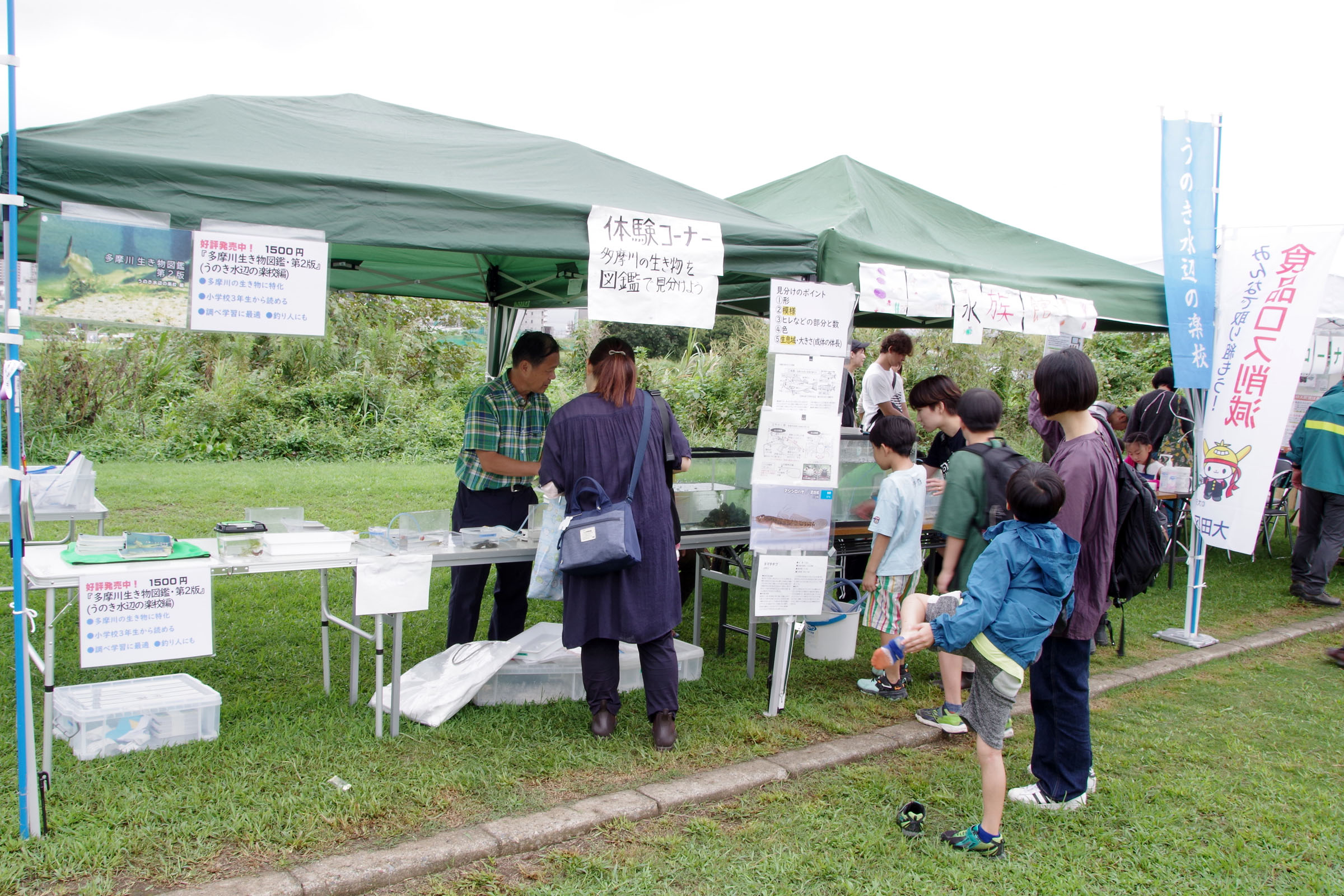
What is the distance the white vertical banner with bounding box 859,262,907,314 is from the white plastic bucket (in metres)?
1.74

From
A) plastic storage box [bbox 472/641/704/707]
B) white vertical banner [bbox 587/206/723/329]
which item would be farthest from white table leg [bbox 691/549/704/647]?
white vertical banner [bbox 587/206/723/329]

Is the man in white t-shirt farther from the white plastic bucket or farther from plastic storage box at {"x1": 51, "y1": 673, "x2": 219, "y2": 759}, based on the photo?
plastic storage box at {"x1": 51, "y1": 673, "x2": 219, "y2": 759}

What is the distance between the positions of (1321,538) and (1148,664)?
10.1 feet

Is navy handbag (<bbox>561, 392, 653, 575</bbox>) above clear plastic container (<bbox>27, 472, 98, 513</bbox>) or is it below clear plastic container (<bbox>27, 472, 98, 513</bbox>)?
above

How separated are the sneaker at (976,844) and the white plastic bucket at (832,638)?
1964mm

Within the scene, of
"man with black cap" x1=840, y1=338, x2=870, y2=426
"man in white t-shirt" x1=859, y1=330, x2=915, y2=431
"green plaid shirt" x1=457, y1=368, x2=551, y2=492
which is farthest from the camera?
"man in white t-shirt" x1=859, y1=330, x2=915, y2=431

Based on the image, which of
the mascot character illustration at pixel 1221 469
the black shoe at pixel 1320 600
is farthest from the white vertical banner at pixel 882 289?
the black shoe at pixel 1320 600

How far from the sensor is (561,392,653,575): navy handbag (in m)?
3.51

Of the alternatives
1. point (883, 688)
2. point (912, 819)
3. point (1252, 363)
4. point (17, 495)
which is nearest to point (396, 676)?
point (17, 495)

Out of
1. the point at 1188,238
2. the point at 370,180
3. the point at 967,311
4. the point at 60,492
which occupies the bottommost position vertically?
the point at 60,492

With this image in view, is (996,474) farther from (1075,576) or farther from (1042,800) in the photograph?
(1042,800)

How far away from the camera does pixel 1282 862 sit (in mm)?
3076

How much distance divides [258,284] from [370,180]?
0.56 metres

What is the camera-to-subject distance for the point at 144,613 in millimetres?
3027
